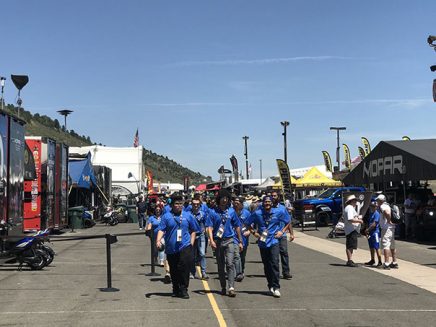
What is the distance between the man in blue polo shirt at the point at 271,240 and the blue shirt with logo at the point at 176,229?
1217 mm

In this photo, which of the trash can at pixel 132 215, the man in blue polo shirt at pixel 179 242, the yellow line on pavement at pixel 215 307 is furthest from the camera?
the trash can at pixel 132 215

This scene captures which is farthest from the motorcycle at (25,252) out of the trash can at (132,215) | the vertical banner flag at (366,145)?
the vertical banner flag at (366,145)

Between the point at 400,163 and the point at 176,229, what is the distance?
16062mm

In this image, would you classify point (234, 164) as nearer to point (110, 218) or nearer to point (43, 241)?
point (110, 218)

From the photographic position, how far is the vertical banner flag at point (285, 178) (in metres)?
32.8

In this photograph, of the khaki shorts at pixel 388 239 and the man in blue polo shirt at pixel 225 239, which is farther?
the khaki shorts at pixel 388 239

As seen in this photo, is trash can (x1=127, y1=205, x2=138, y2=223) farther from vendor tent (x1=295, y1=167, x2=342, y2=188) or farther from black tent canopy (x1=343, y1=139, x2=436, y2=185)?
black tent canopy (x1=343, y1=139, x2=436, y2=185)

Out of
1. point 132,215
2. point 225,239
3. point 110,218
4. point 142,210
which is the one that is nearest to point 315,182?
point 132,215

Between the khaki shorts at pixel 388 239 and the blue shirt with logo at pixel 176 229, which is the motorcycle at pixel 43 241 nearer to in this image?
the blue shirt with logo at pixel 176 229

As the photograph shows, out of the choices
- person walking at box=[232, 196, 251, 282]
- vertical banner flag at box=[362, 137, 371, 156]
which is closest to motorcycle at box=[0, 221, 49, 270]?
person walking at box=[232, 196, 251, 282]

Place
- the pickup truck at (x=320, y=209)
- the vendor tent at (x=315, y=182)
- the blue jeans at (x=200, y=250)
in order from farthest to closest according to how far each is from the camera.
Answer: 1. the vendor tent at (x=315, y=182)
2. the pickup truck at (x=320, y=209)
3. the blue jeans at (x=200, y=250)

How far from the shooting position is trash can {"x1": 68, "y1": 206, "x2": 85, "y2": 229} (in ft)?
98.6

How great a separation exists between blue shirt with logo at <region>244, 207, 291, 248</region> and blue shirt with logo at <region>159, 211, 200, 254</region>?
4.06 ft

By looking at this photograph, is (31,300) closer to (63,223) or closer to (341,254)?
(341,254)
